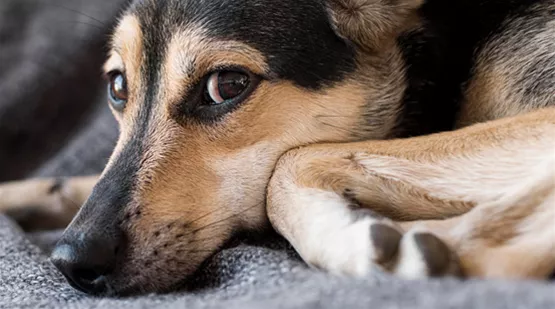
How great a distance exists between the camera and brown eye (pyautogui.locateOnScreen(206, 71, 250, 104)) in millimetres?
1658

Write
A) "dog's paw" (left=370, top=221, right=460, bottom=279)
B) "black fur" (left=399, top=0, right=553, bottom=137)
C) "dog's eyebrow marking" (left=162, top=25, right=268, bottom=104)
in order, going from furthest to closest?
"black fur" (left=399, top=0, right=553, bottom=137) → "dog's eyebrow marking" (left=162, top=25, right=268, bottom=104) → "dog's paw" (left=370, top=221, right=460, bottom=279)

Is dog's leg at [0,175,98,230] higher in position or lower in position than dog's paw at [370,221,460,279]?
higher

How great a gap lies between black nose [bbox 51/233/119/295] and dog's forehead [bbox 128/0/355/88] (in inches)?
19.4

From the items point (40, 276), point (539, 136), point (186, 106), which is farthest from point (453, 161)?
point (40, 276)

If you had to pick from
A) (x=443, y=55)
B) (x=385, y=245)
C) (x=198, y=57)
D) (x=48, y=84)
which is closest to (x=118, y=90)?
(x=198, y=57)

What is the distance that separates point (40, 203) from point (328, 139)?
3.57ft

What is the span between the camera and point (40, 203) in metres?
2.32

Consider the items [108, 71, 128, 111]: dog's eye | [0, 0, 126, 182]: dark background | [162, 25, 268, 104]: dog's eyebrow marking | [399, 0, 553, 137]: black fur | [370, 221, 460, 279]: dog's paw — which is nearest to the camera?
[370, 221, 460, 279]: dog's paw

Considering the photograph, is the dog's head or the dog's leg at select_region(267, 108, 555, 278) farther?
the dog's head

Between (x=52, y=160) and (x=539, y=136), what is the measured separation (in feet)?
6.94

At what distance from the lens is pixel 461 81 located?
179 centimetres

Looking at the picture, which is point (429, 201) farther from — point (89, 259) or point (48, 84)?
point (48, 84)

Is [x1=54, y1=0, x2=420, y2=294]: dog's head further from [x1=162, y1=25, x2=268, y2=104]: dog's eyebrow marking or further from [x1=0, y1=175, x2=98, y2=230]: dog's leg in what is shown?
[x1=0, y1=175, x2=98, y2=230]: dog's leg

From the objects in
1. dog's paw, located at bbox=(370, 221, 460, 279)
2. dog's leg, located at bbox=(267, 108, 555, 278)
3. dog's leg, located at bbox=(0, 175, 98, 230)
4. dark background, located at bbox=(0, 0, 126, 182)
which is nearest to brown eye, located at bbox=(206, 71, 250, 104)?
dog's leg, located at bbox=(267, 108, 555, 278)
